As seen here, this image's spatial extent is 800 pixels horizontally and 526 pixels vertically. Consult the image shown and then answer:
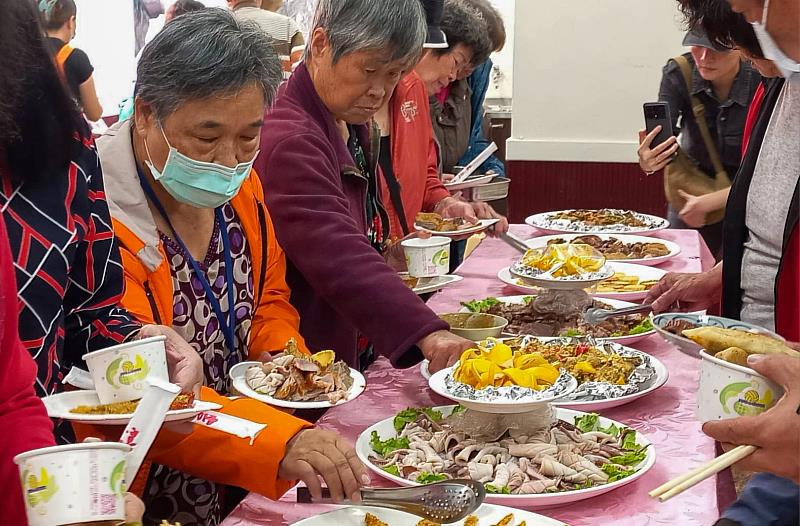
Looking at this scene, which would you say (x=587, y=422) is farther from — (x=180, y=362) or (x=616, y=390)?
(x=180, y=362)

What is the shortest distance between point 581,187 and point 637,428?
4584mm

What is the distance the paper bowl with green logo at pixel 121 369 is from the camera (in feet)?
4.72

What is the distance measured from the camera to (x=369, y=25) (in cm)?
232

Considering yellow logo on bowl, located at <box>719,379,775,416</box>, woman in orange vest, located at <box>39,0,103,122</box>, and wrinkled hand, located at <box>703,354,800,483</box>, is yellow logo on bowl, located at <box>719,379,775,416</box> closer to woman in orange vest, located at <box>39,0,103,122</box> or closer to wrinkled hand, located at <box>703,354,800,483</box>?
wrinkled hand, located at <box>703,354,800,483</box>

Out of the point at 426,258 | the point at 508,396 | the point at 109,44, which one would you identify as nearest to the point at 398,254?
the point at 426,258

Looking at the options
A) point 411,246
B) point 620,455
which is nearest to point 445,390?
point 620,455

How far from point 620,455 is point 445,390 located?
12.9 inches

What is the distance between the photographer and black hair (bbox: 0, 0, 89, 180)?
4.76ft

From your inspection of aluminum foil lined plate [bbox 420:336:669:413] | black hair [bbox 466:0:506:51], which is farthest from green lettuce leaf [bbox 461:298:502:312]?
black hair [bbox 466:0:506:51]

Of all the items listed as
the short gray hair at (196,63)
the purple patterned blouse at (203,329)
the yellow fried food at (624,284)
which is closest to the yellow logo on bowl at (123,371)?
the purple patterned blouse at (203,329)

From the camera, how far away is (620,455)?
5.53 feet

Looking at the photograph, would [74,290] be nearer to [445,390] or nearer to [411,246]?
[445,390]

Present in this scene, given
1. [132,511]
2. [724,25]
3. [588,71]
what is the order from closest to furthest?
[132,511], [724,25], [588,71]

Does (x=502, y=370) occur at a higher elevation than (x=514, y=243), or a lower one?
higher
